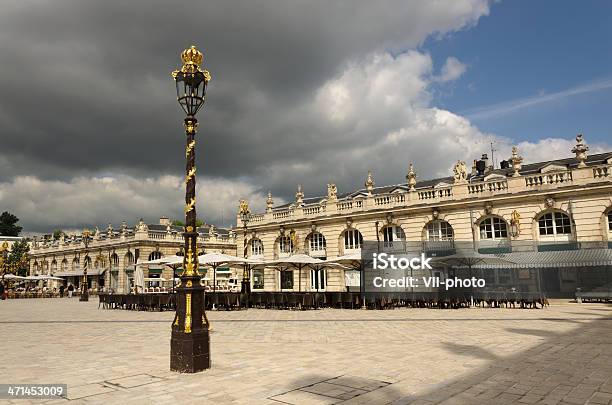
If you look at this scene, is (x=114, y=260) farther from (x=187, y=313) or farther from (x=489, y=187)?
(x=187, y=313)

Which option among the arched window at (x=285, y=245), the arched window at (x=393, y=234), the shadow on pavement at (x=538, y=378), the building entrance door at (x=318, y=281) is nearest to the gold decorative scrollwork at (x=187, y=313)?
the shadow on pavement at (x=538, y=378)

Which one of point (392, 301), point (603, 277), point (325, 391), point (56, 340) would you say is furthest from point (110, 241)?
point (325, 391)

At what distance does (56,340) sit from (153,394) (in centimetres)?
734

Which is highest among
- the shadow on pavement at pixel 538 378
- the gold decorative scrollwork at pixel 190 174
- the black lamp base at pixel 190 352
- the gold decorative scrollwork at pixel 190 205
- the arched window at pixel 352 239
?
the arched window at pixel 352 239

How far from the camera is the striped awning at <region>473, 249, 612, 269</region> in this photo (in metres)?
22.0

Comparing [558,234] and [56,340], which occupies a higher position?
[558,234]

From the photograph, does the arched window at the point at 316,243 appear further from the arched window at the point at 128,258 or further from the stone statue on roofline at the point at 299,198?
the arched window at the point at 128,258

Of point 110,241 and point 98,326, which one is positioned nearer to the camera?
point 98,326

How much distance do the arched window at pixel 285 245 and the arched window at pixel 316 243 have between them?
1.76 m

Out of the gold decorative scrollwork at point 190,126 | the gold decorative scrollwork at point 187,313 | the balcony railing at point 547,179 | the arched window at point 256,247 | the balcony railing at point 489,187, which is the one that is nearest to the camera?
the gold decorative scrollwork at point 187,313

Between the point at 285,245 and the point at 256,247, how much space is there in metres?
3.67

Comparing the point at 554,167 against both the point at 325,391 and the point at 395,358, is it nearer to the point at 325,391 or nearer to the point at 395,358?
the point at 395,358

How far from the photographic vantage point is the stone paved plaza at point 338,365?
233 inches

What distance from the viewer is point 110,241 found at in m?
59.7
